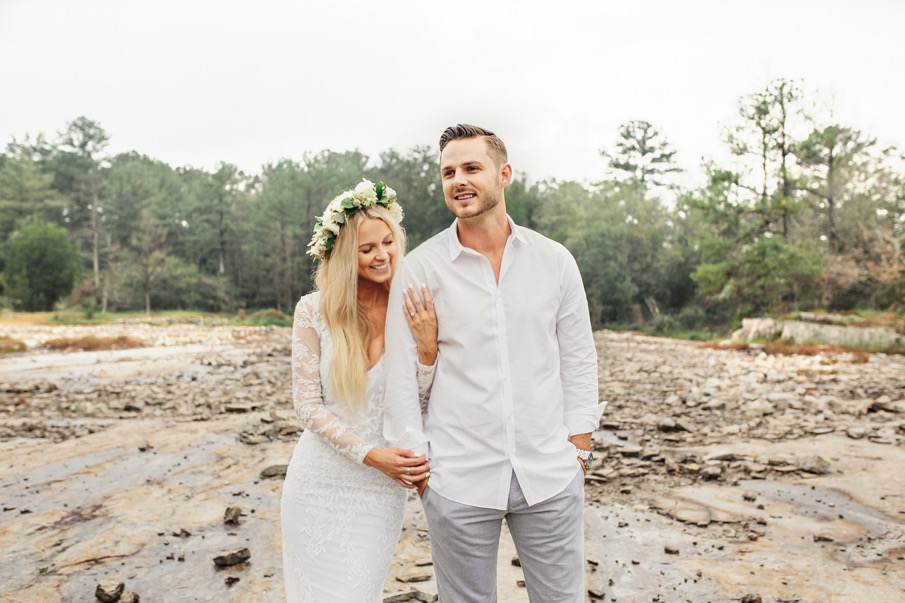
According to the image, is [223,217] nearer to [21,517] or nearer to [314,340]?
[21,517]

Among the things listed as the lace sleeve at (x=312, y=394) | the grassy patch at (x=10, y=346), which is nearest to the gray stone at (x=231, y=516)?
the lace sleeve at (x=312, y=394)

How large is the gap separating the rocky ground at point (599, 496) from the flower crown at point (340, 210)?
2.39 meters

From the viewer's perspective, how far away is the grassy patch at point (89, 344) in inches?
848

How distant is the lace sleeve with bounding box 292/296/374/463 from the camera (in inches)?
102

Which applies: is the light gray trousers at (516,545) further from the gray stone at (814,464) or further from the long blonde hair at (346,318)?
the gray stone at (814,464)

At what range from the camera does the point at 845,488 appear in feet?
19.9

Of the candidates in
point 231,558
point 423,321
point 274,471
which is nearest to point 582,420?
point 423,321

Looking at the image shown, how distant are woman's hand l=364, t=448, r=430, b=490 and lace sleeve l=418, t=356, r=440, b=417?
20 centimetres

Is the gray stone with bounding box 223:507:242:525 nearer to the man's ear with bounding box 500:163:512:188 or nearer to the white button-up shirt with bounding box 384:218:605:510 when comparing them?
the white button-up shirt with bounding box 384:218:605:510

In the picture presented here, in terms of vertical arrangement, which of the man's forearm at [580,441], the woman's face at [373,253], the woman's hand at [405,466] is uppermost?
the woman's face at [373,253]

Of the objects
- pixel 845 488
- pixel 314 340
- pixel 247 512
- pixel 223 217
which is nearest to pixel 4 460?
pixel 247 512

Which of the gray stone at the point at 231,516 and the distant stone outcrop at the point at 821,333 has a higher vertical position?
the distant stone outcrop at the point at 821,333

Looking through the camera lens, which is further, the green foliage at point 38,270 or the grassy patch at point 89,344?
the green foliage at point 38,270

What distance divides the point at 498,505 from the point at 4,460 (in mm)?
7408
